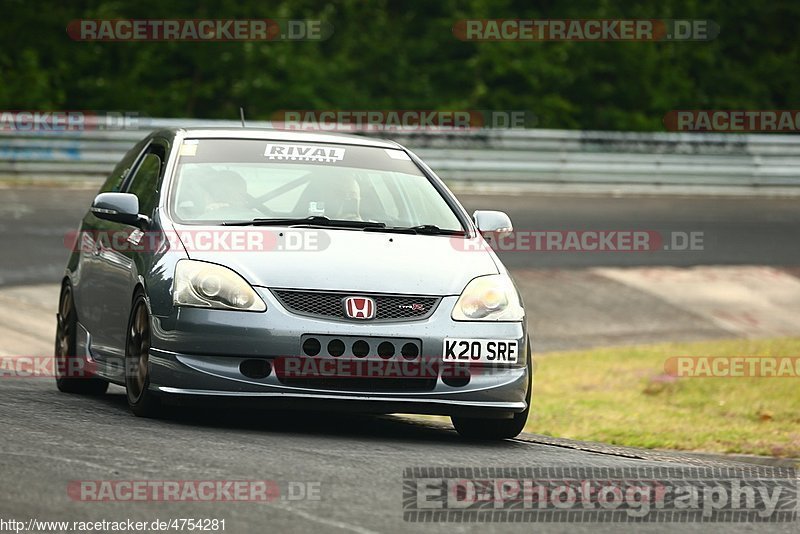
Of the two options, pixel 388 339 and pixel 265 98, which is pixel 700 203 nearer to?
pixel 265 98

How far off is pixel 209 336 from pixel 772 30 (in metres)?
33.0

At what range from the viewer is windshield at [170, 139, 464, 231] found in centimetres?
841

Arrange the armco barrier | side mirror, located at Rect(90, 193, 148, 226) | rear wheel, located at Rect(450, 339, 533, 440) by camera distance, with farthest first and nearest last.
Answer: the armco barrier < side mirror, located at Rect(90, 193, 148, 226) < rear wheel, located at Rect(450, 339, 533, 440)

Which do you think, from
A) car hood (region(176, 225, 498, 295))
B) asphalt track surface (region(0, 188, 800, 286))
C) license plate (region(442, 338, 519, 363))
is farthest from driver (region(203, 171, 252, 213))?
asphalt track surface (region(0, 188, 800, 286))

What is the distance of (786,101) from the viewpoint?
1459 inches

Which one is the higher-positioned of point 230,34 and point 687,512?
point 230,34

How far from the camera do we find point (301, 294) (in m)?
7.56

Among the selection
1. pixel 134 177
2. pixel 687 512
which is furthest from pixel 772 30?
pixel 687 512

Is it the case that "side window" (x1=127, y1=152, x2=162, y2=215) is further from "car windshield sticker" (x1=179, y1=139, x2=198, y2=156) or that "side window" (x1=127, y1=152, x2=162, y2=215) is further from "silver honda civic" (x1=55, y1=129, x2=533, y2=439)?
"car windshield sticker" (x1=179, y1=139, x2=198, y2=156)

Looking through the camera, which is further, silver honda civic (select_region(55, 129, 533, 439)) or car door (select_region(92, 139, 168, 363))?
car door (select_region(92, 139, 168, 363))

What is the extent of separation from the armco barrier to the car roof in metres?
14.8

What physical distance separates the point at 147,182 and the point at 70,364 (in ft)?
4.38

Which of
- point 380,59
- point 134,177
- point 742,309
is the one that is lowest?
point 742,309

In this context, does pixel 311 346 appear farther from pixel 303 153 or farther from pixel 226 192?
pixel 303 153
